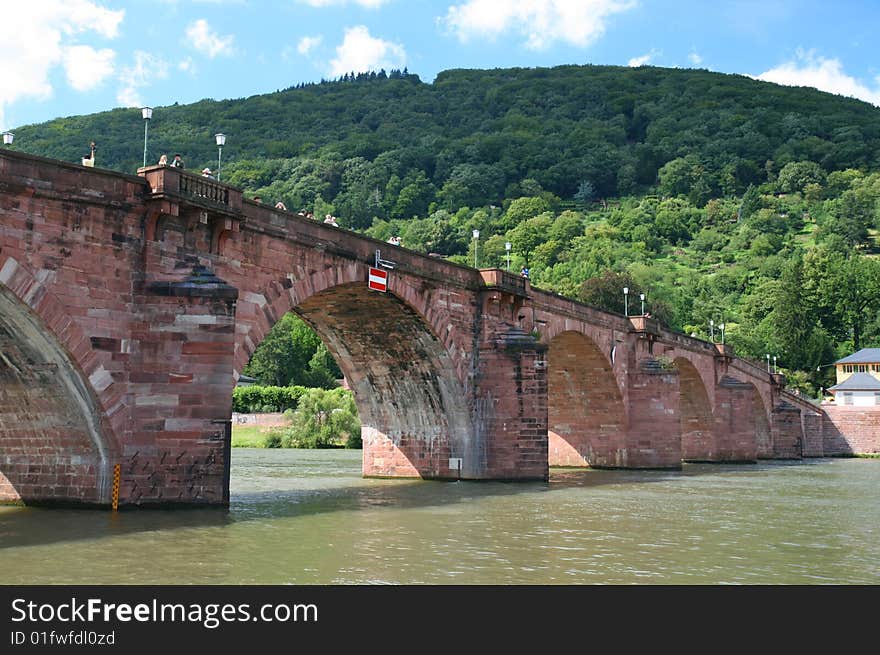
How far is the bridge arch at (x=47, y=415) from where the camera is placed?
1811 centimetres

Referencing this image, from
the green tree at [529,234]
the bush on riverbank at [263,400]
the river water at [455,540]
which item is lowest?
the river water at [455,540]

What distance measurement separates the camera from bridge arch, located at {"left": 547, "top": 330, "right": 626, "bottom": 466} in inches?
1713

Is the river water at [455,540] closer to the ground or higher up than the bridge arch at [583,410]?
closer to the ground

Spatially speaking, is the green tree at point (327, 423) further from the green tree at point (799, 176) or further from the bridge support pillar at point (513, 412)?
the green tree at point (799, 176)

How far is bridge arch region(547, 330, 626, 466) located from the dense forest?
44426mm

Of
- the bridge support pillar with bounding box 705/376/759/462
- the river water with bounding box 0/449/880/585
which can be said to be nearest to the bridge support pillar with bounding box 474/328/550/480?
the river water with bounding box 0/449/880/585

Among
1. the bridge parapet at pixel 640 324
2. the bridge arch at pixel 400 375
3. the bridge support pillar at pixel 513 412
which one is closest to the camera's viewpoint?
the bridge arch at pixel 400 375

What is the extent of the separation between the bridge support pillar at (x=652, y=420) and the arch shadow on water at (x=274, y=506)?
4.73 metres

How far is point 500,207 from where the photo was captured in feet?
509

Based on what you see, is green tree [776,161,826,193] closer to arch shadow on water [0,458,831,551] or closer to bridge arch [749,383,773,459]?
bridge arch [749,383,773,459]

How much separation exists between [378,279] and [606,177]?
14485 cm

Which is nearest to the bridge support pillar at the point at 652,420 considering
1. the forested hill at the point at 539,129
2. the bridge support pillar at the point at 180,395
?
the bridge support pillar at the point at 180,395

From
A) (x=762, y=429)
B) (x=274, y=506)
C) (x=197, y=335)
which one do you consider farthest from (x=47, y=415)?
(x=762, y=429)
